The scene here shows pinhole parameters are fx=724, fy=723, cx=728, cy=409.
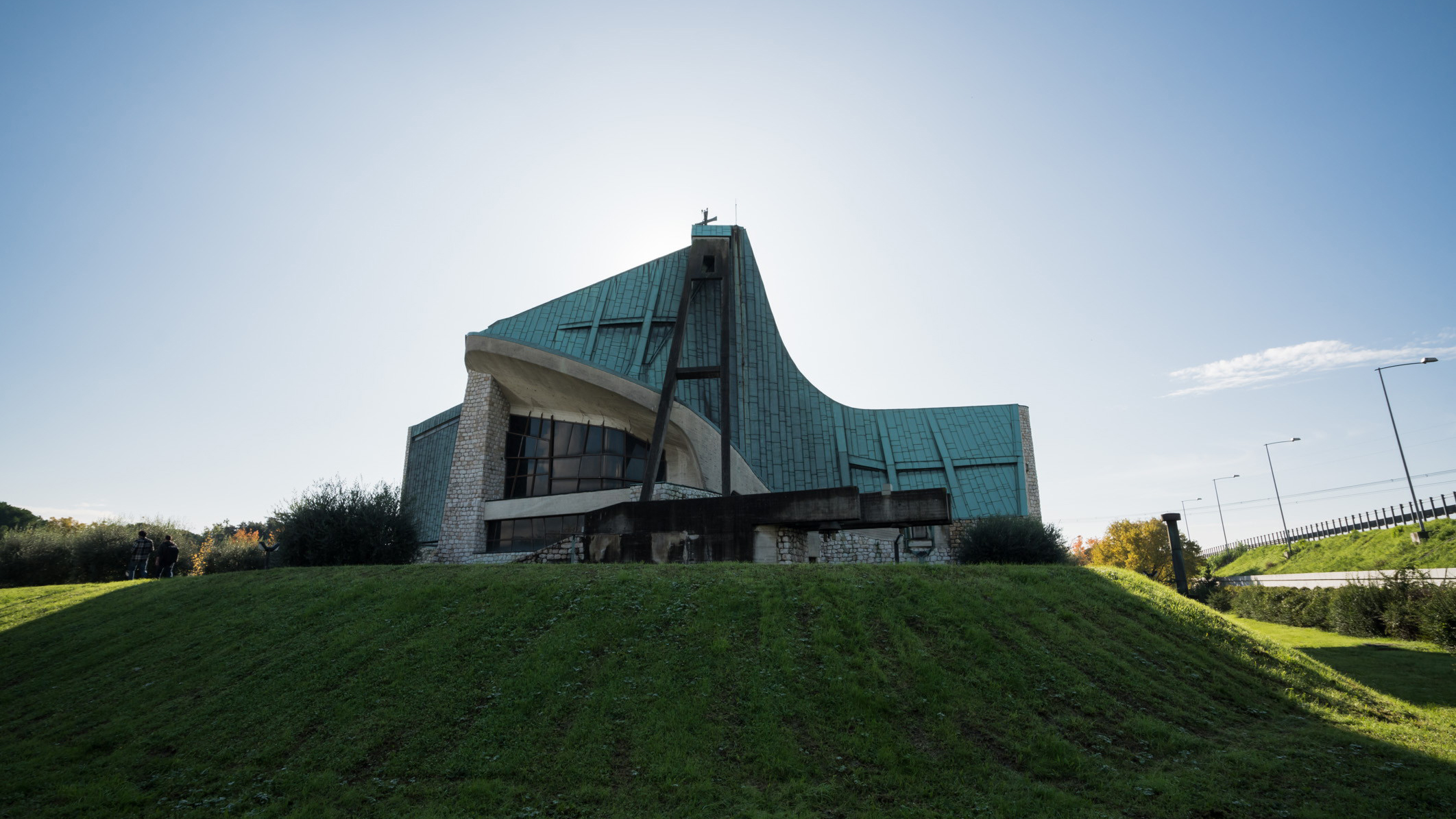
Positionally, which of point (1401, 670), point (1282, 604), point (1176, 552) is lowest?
point (1401, 670)

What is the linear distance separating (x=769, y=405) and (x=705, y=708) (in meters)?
20.1

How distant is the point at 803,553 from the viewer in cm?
1648

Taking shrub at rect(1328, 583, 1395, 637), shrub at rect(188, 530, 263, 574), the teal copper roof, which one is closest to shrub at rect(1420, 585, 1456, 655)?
shrub at rect(1328, 583, 1395, 637)

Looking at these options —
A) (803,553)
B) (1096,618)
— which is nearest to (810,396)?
(803,553)

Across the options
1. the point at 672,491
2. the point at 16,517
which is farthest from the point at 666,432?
the point at 16,517

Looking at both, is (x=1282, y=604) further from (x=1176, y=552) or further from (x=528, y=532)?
(x=528, y=532)

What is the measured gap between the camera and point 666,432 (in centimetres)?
2255

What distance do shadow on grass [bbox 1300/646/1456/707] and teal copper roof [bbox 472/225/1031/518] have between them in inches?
550

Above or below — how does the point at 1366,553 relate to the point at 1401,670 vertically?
above

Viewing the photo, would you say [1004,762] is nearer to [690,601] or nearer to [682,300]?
[690,601]

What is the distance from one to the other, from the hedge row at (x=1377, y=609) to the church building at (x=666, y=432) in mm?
8535

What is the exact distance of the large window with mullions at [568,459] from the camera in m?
27.0

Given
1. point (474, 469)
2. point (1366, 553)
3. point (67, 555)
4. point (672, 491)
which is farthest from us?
point (1366, 553)

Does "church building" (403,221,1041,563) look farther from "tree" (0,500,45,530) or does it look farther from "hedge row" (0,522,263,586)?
"tree" (0,500,45,530)
